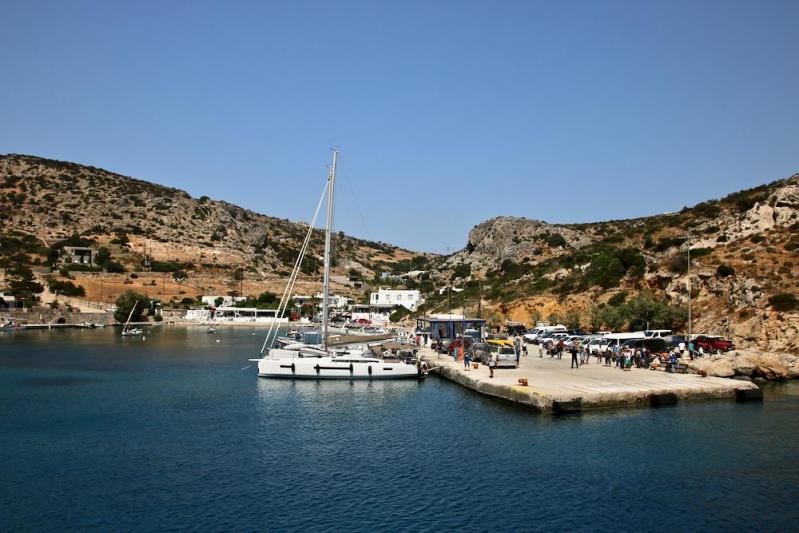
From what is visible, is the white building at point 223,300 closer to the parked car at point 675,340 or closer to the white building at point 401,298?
the white building at point 401,298

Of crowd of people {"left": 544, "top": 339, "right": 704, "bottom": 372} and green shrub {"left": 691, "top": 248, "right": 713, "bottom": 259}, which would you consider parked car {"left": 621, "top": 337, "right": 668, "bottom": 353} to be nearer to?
crowd of people {"left": 544, "top": 339, "right": 704, "bottom": 372}

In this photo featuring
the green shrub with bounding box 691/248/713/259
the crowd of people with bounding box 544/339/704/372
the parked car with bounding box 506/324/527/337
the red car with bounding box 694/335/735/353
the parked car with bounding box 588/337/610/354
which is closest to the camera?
the crowd of people with bounding box 544/339/704/372

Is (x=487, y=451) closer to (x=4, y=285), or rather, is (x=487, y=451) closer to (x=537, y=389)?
(x=537, y=389)

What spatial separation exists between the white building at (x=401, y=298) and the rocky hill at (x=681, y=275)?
34.9ft

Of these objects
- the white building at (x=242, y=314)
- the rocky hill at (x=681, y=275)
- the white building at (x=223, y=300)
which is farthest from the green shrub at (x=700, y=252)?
the white building at (x=223, y=300)

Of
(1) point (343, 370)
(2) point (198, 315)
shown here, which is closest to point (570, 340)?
(1) point (343, 370)

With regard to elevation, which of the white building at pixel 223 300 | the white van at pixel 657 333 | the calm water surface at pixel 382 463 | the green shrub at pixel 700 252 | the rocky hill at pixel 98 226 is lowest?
the calm water surface at pixel 382 463

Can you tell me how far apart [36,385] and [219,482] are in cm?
2931

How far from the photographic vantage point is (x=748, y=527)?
18.4 meters

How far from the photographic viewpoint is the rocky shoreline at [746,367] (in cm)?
4059

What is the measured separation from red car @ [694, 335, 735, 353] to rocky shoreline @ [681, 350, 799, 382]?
3890 millimetres

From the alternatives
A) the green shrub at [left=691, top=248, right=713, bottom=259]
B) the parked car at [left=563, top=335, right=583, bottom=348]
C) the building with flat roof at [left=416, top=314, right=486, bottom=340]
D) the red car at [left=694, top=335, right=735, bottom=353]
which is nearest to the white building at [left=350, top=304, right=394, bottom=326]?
the building with flat roof at [left=416, top=314, right=486, bottom=340]

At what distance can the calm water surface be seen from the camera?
19.6 meters

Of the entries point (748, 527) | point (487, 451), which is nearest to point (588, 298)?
point (487, 451)
